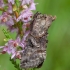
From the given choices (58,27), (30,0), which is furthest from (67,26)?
(30,0)

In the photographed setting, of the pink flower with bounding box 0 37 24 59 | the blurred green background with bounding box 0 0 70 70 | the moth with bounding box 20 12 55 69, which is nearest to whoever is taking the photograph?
the moth with bounding box 20 12 55 69

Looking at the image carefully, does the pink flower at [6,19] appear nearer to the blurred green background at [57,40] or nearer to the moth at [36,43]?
the moth at [36,43]

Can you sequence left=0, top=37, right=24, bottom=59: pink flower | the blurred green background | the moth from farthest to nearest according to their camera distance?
the blurred green background, left=0, top=37, right=24, bottom=59: pink flower, the moth

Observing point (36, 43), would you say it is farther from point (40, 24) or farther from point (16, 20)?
point (16, 20)

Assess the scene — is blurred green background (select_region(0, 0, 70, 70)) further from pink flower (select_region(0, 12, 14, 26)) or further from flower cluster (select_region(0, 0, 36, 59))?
pink flower (select_region(0, 12, 14, 26))

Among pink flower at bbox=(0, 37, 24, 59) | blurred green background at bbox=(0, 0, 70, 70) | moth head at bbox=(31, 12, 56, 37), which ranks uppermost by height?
moth head at bbox=(31, 12, 56, 37)

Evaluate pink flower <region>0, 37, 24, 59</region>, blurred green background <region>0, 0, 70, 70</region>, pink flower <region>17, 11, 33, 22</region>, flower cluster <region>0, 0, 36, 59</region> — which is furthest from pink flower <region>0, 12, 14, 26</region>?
blurred green background <region>0, 0, 70, 70</region>

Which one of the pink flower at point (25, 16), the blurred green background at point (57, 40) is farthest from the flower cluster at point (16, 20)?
the blurred green background at point (57, 40)

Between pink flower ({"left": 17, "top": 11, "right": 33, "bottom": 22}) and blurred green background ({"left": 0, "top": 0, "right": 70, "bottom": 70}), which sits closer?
pink flower ({"left": 17, "top": 11, "right": 33, "bottom": 22})
